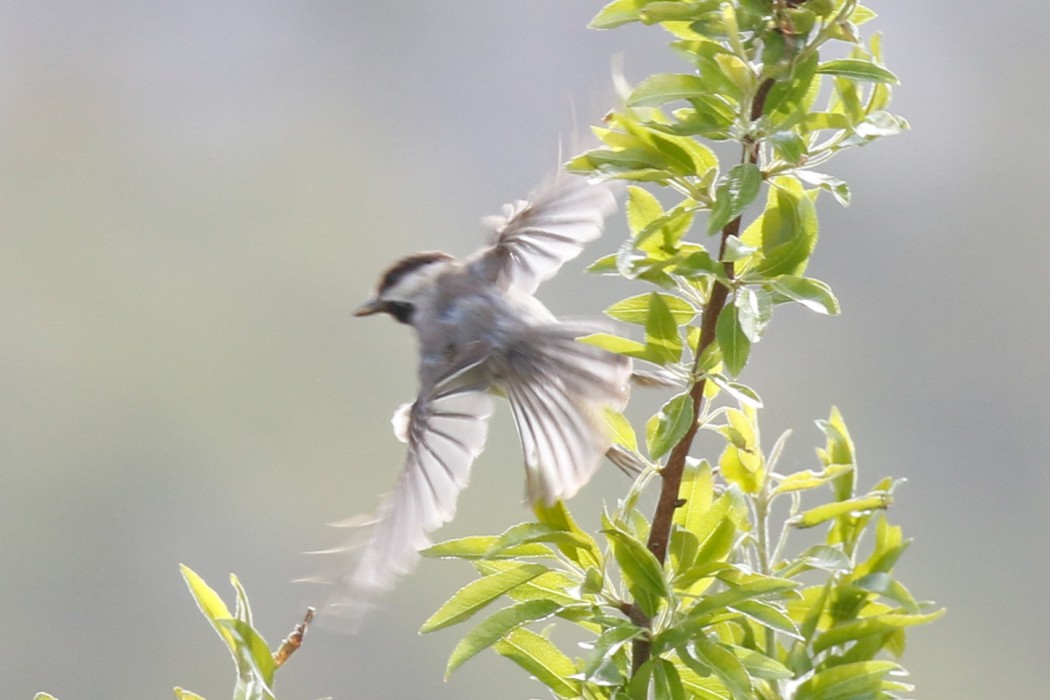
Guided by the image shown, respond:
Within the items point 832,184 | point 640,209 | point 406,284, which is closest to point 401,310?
point 406,284

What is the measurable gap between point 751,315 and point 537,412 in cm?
25

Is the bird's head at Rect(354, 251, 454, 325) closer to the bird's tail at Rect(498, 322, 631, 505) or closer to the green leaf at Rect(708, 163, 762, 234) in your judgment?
the bird's tail at Rect(498, 322, 631, 505)

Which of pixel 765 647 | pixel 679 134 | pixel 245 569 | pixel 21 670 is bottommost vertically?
pixel 21 670

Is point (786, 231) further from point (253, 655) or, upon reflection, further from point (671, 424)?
point (253, 655)

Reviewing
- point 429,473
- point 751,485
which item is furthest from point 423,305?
point 751,485

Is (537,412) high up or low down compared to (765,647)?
up

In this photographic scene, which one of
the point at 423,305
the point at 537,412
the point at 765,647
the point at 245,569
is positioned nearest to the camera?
the point at 765,647

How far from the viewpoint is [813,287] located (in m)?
0.57

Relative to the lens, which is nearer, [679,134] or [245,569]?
[679,134]

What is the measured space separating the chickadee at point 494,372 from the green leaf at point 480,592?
40 mm

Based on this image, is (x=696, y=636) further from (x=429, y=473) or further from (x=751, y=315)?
(x=429, y=473)

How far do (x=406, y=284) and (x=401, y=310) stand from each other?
0.07 ft

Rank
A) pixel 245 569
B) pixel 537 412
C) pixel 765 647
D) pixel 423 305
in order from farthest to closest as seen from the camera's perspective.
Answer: pixel 245 569
pixel 423 305
pixel 537 412
pixel 765 647

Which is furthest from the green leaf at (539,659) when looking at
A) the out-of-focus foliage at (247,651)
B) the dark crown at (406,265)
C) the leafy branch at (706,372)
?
the dark crown at (406,265)
